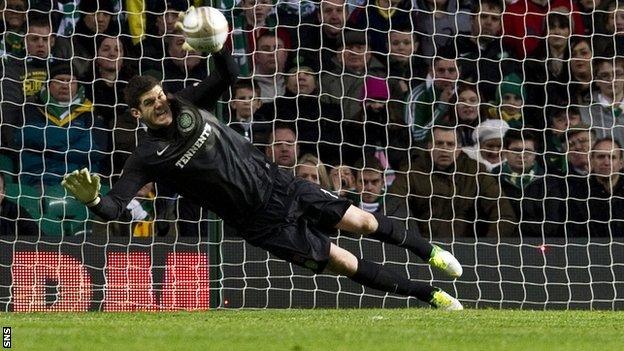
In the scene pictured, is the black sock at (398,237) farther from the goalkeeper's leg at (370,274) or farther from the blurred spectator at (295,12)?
the blurred spectator at (295,12)

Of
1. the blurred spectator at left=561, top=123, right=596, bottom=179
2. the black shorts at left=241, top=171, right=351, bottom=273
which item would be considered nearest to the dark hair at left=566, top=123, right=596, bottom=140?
the blurred spectator at left=561, top=123, right=596, bottom=179

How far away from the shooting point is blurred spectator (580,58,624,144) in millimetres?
13023

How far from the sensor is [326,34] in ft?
42.5

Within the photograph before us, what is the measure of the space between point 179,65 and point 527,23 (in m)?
3.34

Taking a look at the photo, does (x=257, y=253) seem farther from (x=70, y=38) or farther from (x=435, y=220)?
(x=70, y=38)

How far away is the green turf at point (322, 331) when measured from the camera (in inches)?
289

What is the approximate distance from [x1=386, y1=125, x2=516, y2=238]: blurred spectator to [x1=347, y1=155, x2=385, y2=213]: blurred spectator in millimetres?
158

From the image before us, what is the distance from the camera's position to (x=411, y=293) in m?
10.4

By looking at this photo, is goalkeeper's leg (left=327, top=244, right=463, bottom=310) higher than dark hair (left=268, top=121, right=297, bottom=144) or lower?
lower

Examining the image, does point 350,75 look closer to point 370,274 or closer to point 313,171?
point 313,171

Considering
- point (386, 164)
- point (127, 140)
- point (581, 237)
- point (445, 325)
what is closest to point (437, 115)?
point (386, 164)

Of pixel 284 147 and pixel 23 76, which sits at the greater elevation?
pixel 23 76

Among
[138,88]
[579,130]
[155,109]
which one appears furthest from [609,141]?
[138,88]

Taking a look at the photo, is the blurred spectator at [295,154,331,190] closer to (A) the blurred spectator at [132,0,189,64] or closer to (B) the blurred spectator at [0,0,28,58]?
(A) the blurred spectator at [132,0,189,64]
